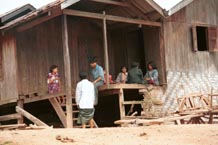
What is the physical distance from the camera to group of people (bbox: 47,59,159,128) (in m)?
11.7

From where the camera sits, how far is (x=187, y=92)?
15.8 metres

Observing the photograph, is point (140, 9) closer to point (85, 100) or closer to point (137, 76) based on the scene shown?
point (137, 76)

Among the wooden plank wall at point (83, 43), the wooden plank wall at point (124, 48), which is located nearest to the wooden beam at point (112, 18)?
the wooden plank wall at point (124, 48)

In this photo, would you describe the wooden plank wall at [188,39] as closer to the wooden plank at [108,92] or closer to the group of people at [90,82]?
the group of people at [90,82]

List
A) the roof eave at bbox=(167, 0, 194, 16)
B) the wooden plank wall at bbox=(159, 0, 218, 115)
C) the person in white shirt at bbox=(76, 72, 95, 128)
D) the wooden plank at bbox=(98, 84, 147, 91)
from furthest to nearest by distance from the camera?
1. the wooden plank wall at bbox=(159, 0, 218, 115)
2. the roof eave at bbox=(167, 0, 194, 16)
3. the wooden plank at bbox=(98, 84, 147, 91)
4. the person in white shirt at bbox=(76, 72, 95, 128)

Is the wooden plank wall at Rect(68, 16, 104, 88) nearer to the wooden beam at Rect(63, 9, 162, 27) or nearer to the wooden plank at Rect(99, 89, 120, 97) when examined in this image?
the wooden plank at Rect(99, 89, 120, 97)

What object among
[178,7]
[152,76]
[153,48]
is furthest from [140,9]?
[152,76]

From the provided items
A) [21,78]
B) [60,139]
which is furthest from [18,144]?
[21,78]

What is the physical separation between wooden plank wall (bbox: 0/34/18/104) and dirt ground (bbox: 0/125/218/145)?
5766 mm

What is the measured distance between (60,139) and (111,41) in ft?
31.4

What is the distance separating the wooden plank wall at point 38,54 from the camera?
14.3 metres

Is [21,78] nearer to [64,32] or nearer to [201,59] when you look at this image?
[64,32]

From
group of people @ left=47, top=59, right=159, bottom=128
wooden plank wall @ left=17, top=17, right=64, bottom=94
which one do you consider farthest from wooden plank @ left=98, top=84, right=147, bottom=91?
wooden plank wall @ left=17, top=17, right=64, bottom=94

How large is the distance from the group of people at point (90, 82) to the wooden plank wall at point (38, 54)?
0.85 metres
